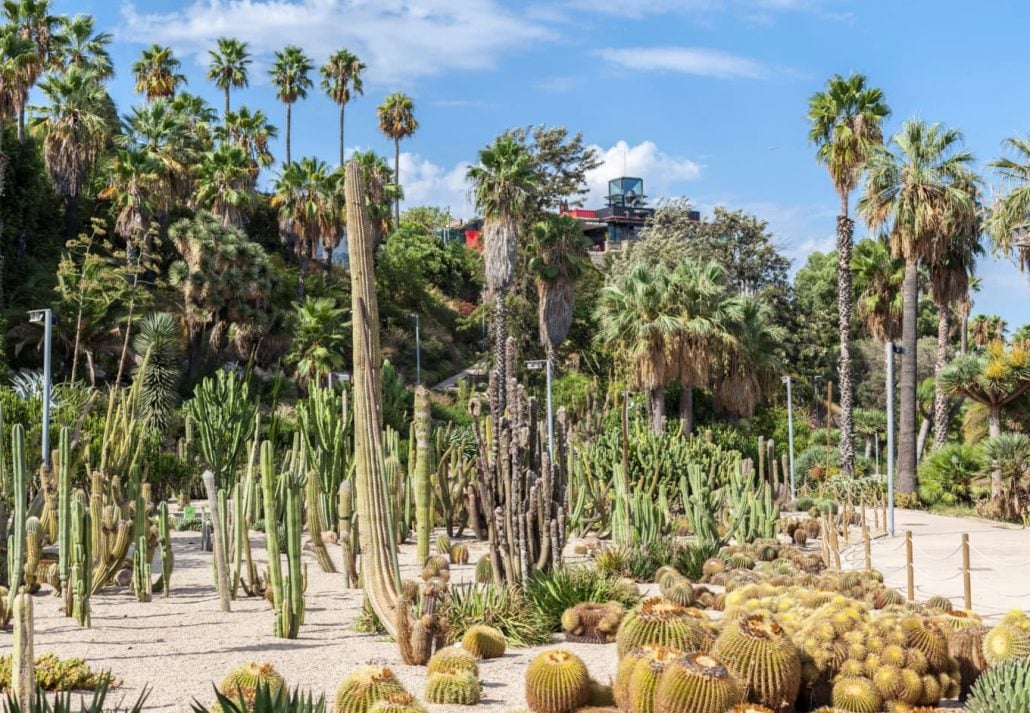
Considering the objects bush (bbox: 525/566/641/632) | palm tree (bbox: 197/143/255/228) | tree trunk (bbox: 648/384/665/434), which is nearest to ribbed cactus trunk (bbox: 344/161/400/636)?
bush (bbox: 525/566/641/632)

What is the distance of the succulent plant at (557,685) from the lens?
6.35 m

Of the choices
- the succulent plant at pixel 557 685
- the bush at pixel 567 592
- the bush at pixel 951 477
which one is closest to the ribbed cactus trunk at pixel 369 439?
the bush at pixel 567 592

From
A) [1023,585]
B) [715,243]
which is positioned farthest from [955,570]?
[715,243]

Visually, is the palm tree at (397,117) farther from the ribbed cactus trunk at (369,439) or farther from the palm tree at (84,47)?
the ribbed cactus trunk at (369,439)

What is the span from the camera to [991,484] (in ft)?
70.6

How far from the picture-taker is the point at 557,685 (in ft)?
20.8

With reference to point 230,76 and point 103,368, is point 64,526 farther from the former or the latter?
point 230,76

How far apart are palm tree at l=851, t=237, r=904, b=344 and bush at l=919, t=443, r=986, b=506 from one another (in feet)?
25.4

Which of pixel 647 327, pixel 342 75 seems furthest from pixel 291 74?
pixel 647 327

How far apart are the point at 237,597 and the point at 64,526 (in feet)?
7.95

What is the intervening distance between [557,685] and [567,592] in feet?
10.7

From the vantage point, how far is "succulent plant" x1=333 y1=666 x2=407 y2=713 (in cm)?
625

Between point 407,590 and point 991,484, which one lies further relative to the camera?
point 991,484

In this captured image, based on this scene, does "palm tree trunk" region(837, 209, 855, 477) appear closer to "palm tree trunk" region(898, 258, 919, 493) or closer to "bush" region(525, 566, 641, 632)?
"palm tree trunk" region(898, 258, 919, 493)
